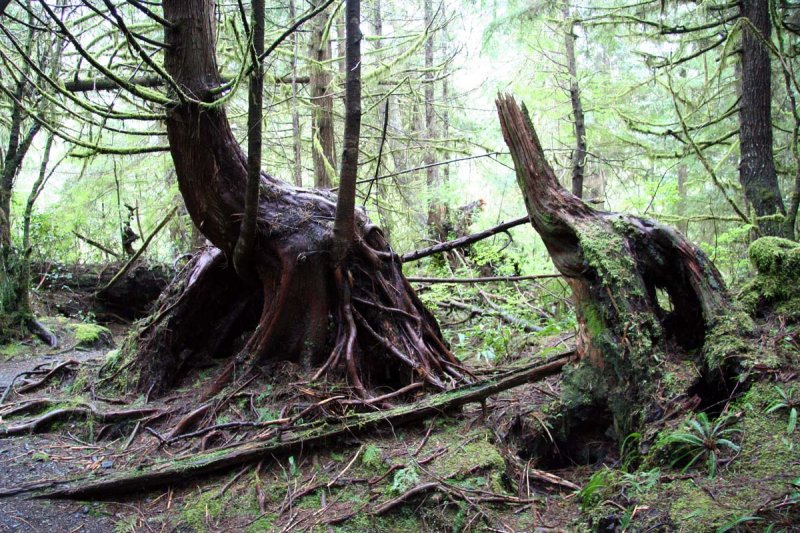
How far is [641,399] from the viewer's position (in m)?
3.62

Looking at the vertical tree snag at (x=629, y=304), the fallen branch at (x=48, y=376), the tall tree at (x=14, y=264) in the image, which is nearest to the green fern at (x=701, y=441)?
the vertical tree snag at (x=629, y=304)

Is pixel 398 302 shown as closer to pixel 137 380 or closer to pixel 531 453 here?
pixel 531 453

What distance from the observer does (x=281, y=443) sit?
3916 millimetres

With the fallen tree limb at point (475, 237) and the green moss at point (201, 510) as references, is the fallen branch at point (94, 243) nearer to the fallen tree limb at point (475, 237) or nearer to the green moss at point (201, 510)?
the fallen tree limb at point (475, 237)

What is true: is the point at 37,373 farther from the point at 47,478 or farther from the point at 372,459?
the point at 372,459

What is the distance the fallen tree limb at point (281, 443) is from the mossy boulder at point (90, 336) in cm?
590

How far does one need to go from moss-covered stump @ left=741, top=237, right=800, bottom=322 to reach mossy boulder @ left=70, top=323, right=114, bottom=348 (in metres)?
9.39

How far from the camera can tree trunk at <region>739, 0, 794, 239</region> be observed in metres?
7.99

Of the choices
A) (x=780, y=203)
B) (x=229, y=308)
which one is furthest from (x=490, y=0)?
(x=229, y=308)

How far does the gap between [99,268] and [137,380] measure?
8.41 m

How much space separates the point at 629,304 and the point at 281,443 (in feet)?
9.37

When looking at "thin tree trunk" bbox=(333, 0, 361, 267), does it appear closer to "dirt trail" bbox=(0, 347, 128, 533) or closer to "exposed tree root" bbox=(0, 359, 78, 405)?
"dirt trail" bbox=(0, 347, 128, 533)

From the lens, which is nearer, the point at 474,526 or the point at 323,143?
the point at 474,526

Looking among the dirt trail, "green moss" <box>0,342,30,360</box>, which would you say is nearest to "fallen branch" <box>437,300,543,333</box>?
the dirt trail
